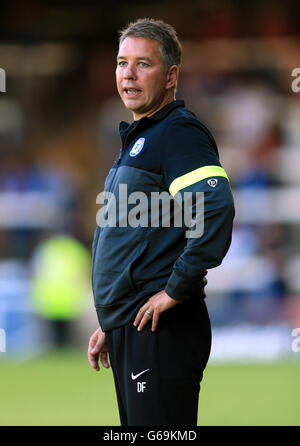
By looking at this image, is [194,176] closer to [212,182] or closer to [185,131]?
[212,182]

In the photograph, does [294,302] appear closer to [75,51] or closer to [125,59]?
[75,51]

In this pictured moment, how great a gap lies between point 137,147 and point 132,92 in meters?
0.19

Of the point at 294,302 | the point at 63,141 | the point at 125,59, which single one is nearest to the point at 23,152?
the point at 63,141

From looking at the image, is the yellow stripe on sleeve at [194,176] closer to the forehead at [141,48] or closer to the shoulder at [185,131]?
the shoulder at [185,131]

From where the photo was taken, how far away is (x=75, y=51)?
12102 millimetres

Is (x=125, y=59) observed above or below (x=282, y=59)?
below

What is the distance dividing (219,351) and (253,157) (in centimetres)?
258

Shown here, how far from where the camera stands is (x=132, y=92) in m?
3.08

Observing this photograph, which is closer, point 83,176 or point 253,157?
point 253,157

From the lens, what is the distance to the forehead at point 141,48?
3061 millimetres

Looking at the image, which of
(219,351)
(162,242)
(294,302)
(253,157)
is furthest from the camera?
(253,157)

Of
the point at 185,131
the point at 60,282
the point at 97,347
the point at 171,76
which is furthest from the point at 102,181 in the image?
the point at 185,131

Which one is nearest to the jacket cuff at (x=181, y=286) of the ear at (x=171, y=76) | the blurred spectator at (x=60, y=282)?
the ear at (x=171, y=76)

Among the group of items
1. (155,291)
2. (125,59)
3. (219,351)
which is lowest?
(219,351)
